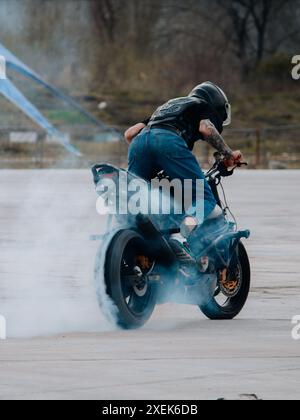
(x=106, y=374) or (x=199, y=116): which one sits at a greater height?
(x=199, y=116)

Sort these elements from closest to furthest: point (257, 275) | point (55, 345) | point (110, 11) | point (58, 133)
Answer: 1. point (55, 345)
2. point (257, 275)
3. point (58, 133)
4. point (110, 11)

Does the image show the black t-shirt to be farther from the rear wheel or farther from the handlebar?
the rear wheel

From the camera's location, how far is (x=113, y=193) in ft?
32.4

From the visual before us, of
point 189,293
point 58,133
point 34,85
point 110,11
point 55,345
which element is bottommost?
point 55,345

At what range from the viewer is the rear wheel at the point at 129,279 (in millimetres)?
9695

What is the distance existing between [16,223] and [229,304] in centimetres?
999

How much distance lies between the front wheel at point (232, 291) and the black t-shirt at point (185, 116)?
986mm

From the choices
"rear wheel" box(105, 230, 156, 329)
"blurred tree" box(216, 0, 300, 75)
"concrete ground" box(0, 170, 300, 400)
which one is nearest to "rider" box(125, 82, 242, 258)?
"rear wheel" box(105, 230, 156, 329)

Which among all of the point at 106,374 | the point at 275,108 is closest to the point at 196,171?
the point at 106,374

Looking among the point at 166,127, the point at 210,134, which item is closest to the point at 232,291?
the point at 210,134

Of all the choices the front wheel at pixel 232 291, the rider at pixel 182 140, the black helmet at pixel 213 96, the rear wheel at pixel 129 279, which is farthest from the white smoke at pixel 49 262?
the black helmet at pixel 213 96

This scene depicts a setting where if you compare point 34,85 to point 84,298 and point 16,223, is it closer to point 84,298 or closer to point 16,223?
point 16,223

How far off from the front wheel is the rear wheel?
691mm

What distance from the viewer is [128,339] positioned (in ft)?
31.2
